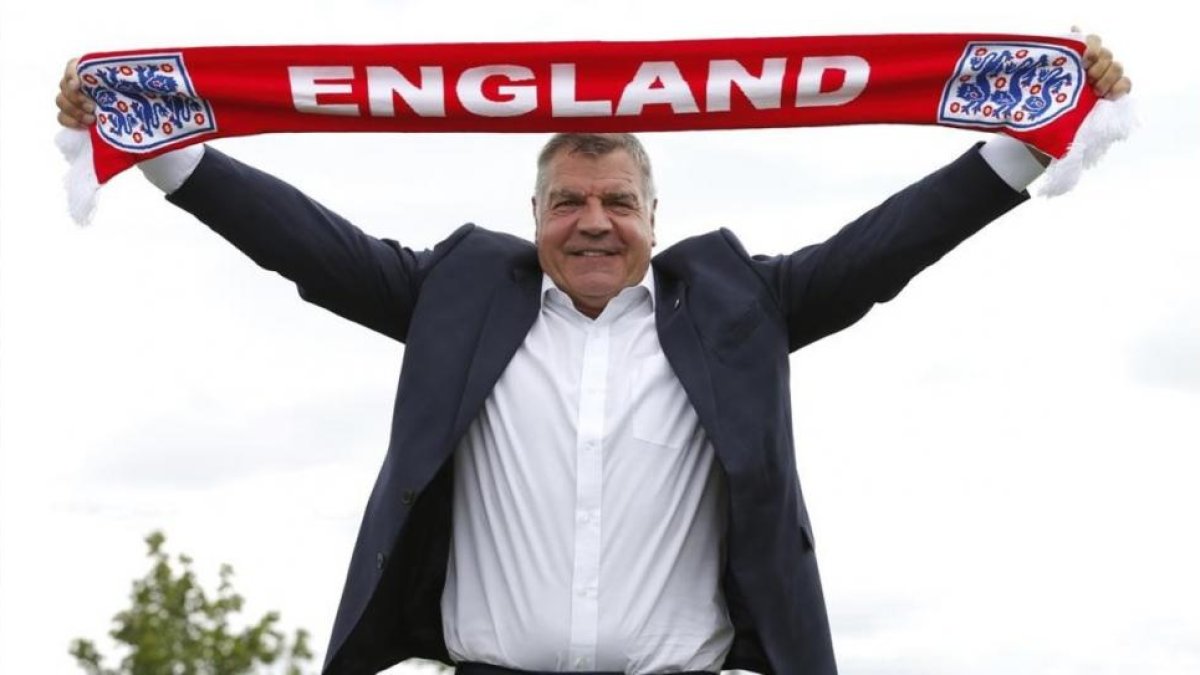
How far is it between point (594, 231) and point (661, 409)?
56cm

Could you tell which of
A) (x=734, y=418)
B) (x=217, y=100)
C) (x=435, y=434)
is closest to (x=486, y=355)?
(x=435, y=434)

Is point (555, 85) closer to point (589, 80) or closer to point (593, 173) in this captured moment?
point (589, 80)

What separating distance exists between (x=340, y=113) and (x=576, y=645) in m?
1.80

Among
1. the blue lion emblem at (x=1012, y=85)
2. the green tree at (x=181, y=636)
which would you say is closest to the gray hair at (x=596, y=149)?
the blue lion emblem at (x=1012, y=85)

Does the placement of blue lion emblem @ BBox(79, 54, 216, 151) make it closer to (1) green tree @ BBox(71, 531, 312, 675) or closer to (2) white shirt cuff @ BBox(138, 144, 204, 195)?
(2) white shirt cuff @ BBox(138, 144, 204, 195)

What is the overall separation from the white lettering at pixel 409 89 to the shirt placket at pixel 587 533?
108 centimetres

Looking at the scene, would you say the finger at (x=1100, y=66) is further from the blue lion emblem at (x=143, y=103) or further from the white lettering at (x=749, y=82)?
the blue lion emblem at (x=143, y=103)

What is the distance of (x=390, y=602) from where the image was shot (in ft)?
19.6

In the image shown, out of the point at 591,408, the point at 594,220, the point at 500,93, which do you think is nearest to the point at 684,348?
the point at 591,408

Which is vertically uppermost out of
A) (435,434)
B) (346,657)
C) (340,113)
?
(340,113)

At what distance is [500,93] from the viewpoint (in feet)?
20.6

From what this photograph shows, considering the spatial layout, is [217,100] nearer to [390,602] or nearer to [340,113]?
[340,113]

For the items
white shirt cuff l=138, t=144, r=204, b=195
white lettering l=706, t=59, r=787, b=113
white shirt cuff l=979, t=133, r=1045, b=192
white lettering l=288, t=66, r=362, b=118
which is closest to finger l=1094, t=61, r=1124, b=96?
white shirt cuff l=979, t=133, r=1045, b=192

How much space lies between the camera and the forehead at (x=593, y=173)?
613cm
